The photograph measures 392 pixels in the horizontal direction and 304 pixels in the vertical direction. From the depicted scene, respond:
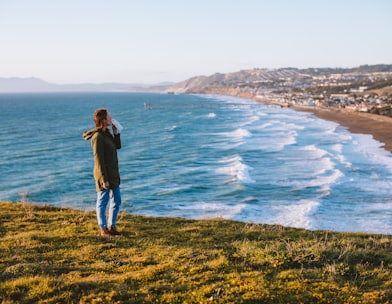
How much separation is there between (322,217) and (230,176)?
32.9ft

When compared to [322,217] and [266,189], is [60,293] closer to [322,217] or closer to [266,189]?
[322,217]

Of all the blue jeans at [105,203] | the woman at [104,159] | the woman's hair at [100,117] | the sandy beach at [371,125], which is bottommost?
the sandy beach at [371,125]

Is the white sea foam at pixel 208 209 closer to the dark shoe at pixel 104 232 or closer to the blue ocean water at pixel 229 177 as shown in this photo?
the blue ocean water at pixel 229 177

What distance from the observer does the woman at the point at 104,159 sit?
7.08 m

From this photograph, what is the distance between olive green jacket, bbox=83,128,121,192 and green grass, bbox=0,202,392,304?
1065 millimetres

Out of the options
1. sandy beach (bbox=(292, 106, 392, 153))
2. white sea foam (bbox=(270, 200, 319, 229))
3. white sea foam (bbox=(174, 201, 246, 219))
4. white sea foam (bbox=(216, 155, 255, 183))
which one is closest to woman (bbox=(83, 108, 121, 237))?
white sea foam (bbox=(270, 200, 319, 229))

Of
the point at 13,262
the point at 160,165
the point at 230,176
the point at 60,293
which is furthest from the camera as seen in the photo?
the point at 160,165

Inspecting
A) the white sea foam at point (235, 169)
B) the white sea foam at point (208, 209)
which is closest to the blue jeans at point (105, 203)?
the white sea foam at point (208, 209)

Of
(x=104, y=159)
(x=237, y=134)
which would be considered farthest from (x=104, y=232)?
(x=237, y=134)

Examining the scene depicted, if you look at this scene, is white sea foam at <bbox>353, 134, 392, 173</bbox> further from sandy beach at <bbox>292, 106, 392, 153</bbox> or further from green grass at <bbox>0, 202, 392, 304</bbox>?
green grass at <bbox>0, 202, 392, 304</bbox>

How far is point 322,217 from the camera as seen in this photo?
17.6m

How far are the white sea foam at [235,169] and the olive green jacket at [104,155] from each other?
1829 centimetres

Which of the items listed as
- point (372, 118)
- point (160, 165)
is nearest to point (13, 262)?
point (160, 165)

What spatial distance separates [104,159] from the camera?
7.20 metres
